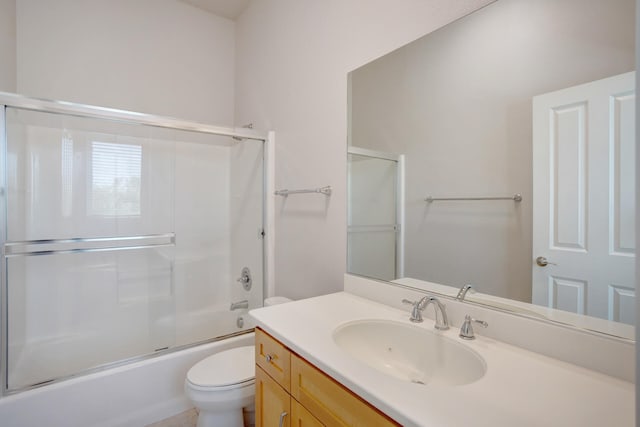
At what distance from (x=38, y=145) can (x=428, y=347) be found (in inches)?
97.9

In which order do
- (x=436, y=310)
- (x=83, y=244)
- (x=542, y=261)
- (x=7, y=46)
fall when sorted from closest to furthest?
(x=542, y=261) → (x=436, y=310) → (x=7, y=46) → (x=83, y=244)

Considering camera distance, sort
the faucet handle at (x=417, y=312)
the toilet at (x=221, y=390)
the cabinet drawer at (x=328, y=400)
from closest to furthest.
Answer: the cabinet drawer at (x=328, y=400)
the faucet handle at (x=417, y=312)
the toilet at (x=221, y=390)

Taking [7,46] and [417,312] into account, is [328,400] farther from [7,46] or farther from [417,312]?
[7,46]

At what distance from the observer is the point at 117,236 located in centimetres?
206

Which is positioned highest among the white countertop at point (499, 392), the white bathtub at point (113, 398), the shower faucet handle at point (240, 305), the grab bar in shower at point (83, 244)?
the grab bar in shower at point (83, 244)

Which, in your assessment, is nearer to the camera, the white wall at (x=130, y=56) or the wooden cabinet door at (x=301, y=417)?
the wooden cabinet door at (x=301, y=417)

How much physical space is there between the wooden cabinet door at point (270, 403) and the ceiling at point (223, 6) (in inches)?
109

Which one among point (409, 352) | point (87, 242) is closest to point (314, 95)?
point (409, 352)

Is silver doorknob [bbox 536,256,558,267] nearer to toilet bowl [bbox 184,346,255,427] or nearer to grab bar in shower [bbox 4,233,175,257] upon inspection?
toilet bowl [bbox 184,346,255,427]

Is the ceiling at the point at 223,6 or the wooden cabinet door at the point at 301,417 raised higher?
the ceiling at the point at 223,6

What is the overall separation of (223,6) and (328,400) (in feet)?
9.89

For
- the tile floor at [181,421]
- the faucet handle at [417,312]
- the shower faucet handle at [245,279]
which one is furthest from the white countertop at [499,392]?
the shower faucet handle at [245,279]

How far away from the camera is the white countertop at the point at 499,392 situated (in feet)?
2.03

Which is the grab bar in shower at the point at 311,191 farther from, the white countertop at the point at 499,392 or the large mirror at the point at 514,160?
the white countertop at the point at 499,392
